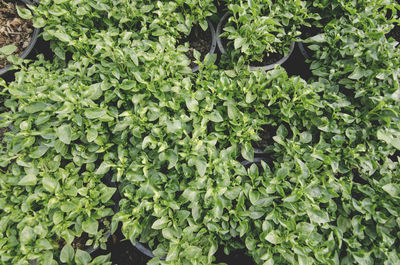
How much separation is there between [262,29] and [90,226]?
181 cm

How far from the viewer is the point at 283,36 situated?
8.22 ft

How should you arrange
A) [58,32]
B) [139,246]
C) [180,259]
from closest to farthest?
1. [180,259]
2. [139,246]
3. [58,32]

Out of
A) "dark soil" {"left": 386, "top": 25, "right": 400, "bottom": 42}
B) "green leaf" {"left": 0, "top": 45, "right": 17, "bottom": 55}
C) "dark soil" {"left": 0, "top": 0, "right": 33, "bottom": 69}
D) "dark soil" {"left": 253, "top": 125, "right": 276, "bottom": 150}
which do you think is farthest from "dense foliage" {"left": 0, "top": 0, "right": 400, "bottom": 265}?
"dark soil" {"left": 386, "top": 25, "right": 400, "bottom": 42}

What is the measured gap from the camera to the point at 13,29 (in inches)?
112

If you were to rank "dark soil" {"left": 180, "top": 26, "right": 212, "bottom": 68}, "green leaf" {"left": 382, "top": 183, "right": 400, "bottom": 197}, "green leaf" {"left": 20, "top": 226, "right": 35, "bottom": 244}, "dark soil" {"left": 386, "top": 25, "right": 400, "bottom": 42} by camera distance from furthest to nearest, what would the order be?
"dark soil" {"left": 386, "top": 25, "right": 400, "bottom": 42} < "dark soil" {"left": 180, "top": 26, "right": 212, "bottom": 68} < "green leaf" {"left": 382, "top": 183, "right": 400, "bottom": 197} < "green leaf" {"left": 20, "top": 226, "right": 35, "bottom": 244}

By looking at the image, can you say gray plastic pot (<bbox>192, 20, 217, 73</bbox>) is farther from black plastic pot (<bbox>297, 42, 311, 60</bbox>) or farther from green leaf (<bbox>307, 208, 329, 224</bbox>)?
green leaf (<bbox>307, 208, 329, 224</bbox>)

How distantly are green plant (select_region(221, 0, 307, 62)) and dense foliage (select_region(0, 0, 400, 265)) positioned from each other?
0.02m

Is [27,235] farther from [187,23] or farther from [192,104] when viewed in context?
[187,23]

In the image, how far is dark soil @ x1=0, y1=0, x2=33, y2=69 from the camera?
2.78 m

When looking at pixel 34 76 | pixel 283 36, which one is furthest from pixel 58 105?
pixel 283 36

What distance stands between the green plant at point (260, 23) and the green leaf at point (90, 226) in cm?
157

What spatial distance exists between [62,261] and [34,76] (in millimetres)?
1282

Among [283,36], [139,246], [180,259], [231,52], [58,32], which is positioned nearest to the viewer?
[180,259]

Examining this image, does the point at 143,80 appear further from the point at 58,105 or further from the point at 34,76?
the point at 34,76
